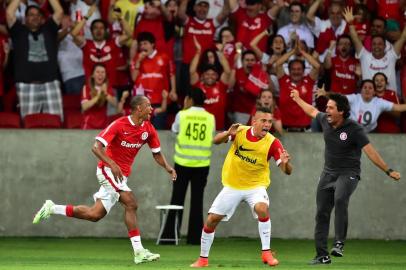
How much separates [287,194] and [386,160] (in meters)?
1.78

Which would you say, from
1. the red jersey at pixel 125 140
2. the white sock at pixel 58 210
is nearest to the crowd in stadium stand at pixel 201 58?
the red jersey at pixel 125 140

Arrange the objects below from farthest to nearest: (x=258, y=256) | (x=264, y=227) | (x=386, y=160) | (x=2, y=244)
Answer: (x=386, y=160) < (x=2, y=244) < (x=258, y=256) < (x=264, y=227)

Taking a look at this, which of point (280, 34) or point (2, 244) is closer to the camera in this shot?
point (2, 244)

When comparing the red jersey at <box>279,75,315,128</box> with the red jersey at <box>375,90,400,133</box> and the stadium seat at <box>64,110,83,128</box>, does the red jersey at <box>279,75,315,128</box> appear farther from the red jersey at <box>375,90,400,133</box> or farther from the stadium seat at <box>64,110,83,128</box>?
the stadium seat at <box>64,110,83,128</box>

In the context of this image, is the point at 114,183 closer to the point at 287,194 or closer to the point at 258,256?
the point at 258,256

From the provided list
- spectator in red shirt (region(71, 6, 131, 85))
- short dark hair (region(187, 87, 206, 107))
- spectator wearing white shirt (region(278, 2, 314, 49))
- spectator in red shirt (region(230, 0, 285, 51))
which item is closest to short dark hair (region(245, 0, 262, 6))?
spectator in red shirt (region(230, 0, 285, 51))

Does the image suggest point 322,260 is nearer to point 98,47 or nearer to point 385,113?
point 385,113

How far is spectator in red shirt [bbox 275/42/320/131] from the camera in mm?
18094

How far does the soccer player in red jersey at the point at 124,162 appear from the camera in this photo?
1362 cm

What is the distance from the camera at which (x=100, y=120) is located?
18.2m

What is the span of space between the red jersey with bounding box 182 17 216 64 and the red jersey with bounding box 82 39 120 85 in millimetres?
1257

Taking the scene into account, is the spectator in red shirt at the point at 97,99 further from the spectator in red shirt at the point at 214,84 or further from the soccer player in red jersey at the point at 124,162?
the soccer player in red jersey at the point at 124,162

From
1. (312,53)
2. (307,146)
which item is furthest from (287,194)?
(312,53)

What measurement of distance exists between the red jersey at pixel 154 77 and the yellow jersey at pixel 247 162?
483 centimetres
